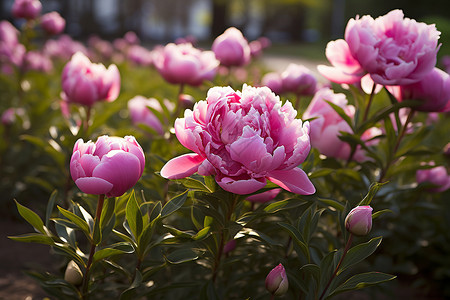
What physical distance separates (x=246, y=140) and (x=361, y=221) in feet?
1.12

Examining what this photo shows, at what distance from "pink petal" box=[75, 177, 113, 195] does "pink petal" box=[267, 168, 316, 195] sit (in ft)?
1.24

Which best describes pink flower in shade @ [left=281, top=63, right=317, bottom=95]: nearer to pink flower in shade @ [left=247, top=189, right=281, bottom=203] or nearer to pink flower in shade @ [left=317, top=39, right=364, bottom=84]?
pink flower in shade @ [left=317, top=39, right=364, bottom=84]

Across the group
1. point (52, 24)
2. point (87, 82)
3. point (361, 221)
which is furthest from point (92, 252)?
point (52, 24)

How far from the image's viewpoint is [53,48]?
657cm

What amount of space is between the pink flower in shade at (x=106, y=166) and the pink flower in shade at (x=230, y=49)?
Result: 116 cm

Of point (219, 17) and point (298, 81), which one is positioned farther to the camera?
point (219, 17)

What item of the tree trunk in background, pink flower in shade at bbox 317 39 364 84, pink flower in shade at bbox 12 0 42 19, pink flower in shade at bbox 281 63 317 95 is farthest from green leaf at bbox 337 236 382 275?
the tree trunk in background

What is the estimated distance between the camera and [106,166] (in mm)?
1137

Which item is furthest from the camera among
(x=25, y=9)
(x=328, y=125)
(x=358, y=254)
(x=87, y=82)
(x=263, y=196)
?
(x=25, y=9)

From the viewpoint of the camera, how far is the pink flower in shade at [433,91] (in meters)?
1.54

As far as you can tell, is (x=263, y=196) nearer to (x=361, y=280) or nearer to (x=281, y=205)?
(x=281, y=205)

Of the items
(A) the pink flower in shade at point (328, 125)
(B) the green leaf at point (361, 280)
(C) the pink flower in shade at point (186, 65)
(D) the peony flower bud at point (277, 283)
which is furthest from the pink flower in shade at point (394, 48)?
(C) the pink flower in shade at point (186, 65)

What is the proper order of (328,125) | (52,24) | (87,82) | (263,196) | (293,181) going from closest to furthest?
(293,181), (263,196), (328,125), (87,82), (52,24)

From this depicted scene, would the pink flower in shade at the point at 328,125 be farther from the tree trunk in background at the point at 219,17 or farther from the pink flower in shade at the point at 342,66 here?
the tree trunk in background at the point at 219,17
